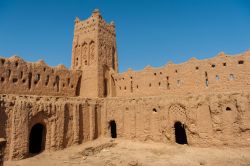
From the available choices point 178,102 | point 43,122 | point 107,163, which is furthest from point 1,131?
point 178,102

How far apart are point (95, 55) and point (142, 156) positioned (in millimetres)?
16005

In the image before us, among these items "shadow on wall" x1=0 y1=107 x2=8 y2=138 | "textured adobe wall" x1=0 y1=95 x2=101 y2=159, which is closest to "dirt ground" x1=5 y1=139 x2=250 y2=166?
"textured adobe wall" x1=0 y1=95 x2=101 y2=159

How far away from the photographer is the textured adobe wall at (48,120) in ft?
48.8

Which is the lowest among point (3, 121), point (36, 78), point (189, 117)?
point (189, 117)

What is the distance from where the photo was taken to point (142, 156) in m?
15.8

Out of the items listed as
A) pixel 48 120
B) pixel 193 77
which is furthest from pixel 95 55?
pixel 193 77

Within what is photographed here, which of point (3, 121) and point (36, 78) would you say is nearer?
point (3, 121)

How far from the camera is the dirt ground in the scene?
13.8 metres

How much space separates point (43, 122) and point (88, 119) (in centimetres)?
560

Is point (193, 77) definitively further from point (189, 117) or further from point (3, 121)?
point (3, 121)

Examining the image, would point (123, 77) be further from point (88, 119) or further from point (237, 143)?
point (237, 143)

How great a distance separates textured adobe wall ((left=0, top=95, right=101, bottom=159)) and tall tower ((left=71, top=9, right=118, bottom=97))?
4264 mm

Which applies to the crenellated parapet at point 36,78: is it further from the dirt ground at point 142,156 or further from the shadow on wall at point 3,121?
the dirt ground at point 142,156

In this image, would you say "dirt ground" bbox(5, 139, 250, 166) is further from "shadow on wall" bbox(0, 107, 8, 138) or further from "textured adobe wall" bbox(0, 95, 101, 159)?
"shadow on wall" bbox(0, 107, 8, 138)
